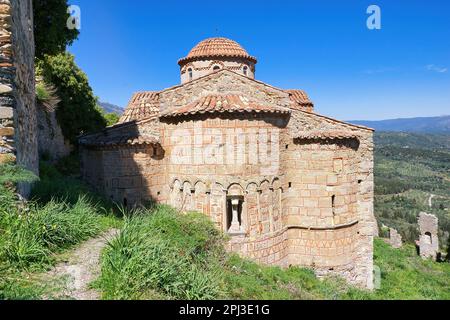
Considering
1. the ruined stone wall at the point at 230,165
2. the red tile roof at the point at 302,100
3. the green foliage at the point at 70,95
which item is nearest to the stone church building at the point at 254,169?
the ruined stone wall at the point at 230,165

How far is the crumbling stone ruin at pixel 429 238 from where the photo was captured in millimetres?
24047

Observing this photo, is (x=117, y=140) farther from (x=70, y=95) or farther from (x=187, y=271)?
(x=70, y=95)

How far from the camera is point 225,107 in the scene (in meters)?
9.30

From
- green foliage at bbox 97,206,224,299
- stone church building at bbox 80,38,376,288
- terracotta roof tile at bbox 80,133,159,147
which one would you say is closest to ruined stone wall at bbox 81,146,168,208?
stone church building at bbox 80,38,376,288

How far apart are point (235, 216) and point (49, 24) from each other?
33.8 ft

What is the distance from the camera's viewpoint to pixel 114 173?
10617 millimetres

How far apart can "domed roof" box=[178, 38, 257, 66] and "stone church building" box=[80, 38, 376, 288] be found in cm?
535

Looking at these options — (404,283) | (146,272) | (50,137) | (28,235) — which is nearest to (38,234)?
(28,235)

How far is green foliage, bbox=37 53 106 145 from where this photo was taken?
16938mm

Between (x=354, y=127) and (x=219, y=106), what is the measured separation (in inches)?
192

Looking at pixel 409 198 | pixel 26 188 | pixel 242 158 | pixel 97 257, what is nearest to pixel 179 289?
pixel 97 257

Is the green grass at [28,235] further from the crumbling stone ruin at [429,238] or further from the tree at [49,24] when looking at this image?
the crumbling stone ruin at [429,238]

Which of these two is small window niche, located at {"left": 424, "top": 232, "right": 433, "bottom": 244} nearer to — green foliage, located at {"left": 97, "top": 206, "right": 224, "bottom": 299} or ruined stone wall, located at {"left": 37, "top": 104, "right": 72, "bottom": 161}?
green foliage, located at {"left": 97, "top": 206, "right": 224, "bottom": 299}
